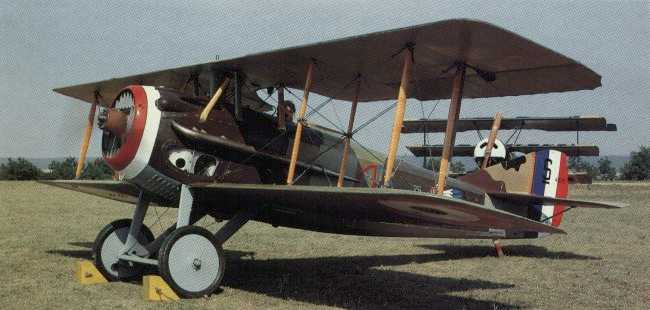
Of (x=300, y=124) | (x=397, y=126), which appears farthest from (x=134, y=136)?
(x=397, y=126)

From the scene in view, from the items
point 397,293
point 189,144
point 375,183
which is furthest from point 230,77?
point 397,293

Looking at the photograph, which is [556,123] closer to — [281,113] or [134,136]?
[281,113]

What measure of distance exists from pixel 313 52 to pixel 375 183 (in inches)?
86.9

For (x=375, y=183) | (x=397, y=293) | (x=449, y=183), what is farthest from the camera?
(x=449, y=183)

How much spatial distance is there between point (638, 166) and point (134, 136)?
85019 millimetres

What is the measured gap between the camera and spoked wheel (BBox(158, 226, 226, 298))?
539 centimetres

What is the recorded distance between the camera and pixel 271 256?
357 inches

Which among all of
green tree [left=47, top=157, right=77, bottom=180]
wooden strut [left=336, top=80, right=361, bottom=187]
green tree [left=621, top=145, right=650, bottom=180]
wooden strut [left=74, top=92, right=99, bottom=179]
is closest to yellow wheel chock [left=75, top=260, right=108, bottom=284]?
wooden strut [left=74, top=92, right=99, bottom=179]

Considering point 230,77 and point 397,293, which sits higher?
point 230,77

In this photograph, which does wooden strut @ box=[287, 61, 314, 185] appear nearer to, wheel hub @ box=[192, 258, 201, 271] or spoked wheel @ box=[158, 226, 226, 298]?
spoked wheel @ box=[158, 226, 226, 298]

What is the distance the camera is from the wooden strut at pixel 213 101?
19.7 ft

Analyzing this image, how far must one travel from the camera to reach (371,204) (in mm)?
4910

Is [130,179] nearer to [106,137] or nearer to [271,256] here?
[106,137]

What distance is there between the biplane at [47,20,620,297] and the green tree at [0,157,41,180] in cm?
3184
